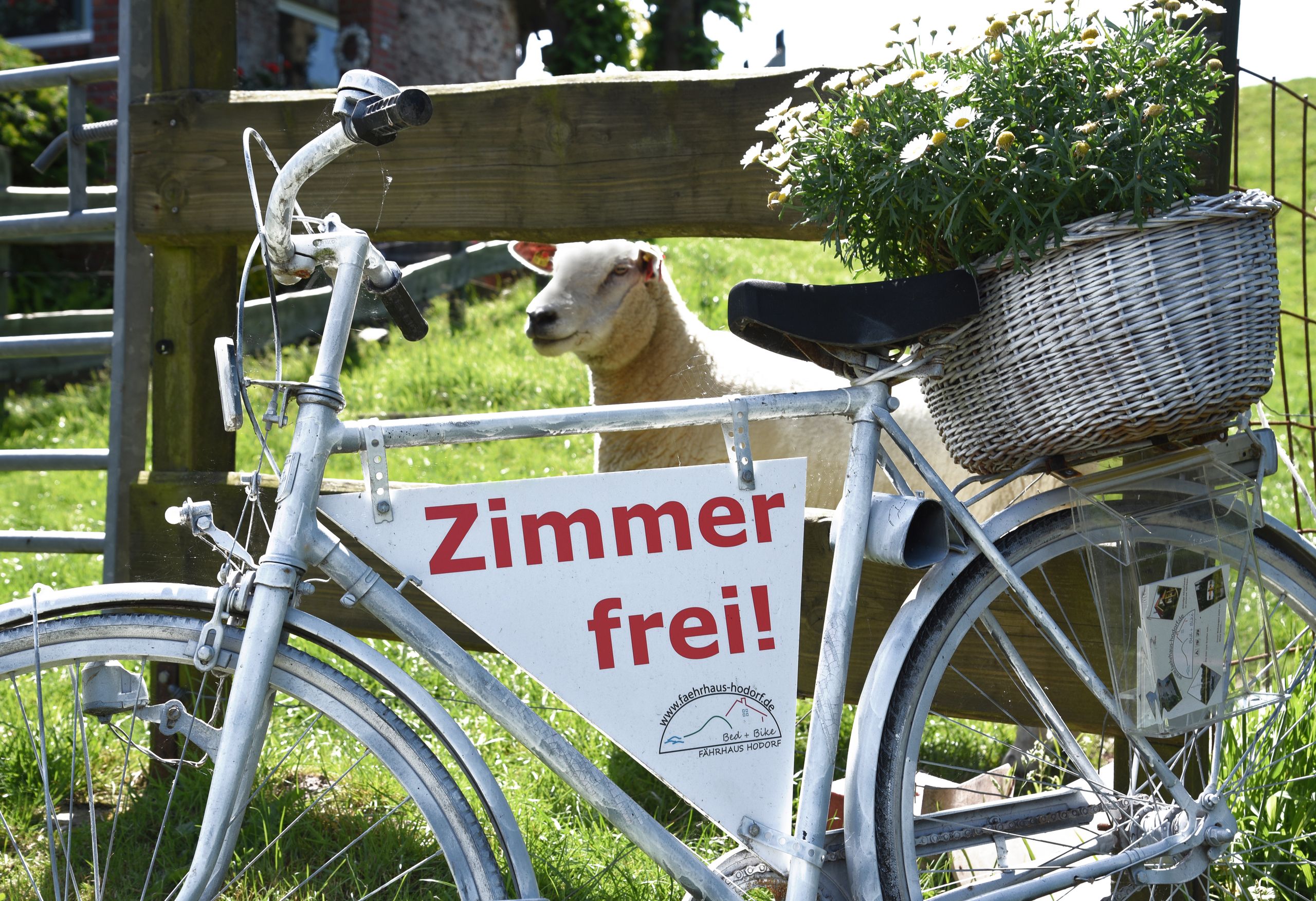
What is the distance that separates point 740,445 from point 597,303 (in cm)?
176

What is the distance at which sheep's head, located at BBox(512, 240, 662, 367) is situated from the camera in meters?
3.35

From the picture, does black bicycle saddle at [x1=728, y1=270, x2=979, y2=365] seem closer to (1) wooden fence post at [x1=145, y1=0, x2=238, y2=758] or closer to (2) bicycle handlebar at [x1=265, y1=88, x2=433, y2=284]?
(2) bicycle handlebar at [x1=265, y1=88, x2=433, y2=284]

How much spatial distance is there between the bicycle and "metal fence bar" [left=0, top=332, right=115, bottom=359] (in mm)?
1341

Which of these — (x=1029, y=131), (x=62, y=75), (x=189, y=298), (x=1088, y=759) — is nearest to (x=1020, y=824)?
(x=1088, y=759)

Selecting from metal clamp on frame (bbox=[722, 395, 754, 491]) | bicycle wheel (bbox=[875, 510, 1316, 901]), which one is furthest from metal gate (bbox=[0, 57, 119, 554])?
bicycle wheel (bbox=[875, 510, 1316, 901])

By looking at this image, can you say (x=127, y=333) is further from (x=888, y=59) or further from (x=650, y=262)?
(x=888, y=59)

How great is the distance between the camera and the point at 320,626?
1.53 m

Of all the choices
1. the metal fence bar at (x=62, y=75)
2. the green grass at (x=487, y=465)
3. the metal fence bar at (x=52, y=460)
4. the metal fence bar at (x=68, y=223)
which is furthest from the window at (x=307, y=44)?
the metal fence bar at (x=52, y=460)

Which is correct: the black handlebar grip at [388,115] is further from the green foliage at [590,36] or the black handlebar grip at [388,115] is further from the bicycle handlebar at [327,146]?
the green foliage at [590,36]

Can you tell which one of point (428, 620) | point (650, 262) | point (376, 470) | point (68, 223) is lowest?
point (428, 620)

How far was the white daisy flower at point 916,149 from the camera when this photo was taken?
1600 mm

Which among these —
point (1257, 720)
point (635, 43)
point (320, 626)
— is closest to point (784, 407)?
point (320, 626)

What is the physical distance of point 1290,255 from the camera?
13641 mm

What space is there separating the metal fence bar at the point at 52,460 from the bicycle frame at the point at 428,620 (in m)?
1.78
